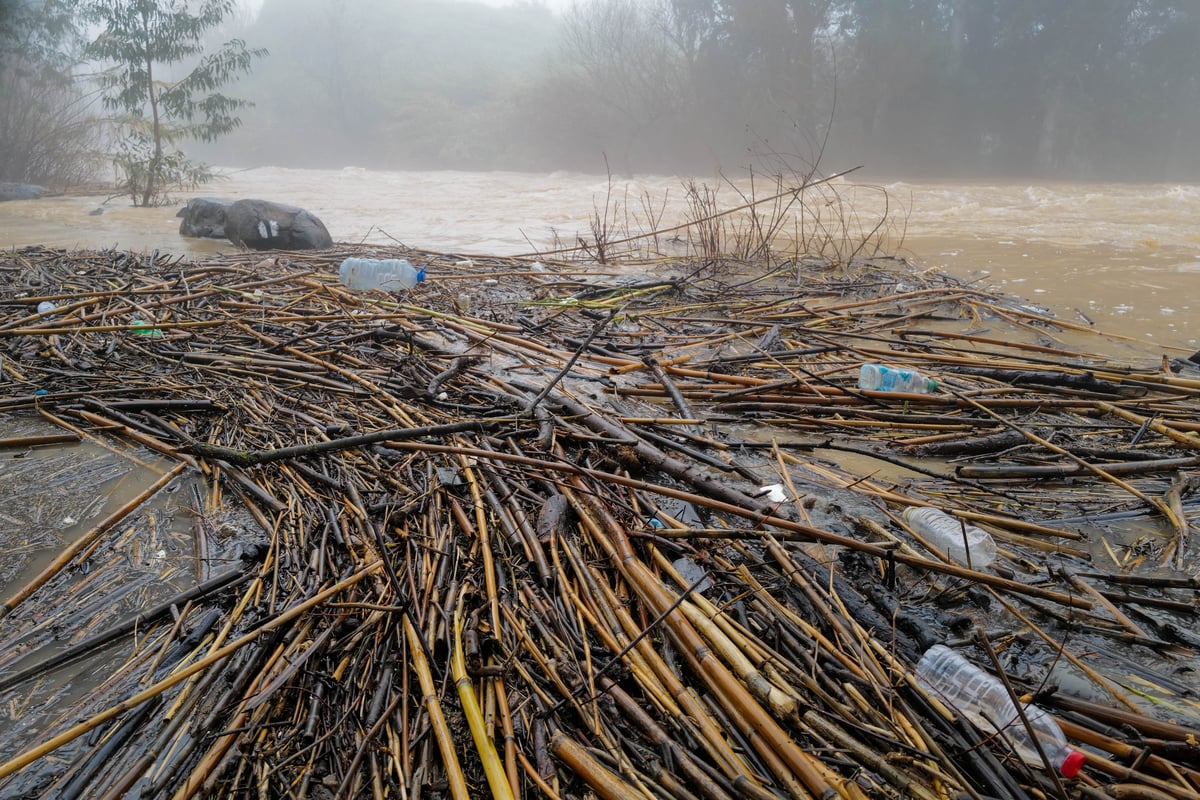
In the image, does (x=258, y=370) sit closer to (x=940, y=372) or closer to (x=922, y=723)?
(x=922, y=723)

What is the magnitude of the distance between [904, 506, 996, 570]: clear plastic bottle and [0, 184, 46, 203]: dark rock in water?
2018cm

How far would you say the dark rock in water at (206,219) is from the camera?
30.5ft

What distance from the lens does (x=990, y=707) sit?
58.1 inches

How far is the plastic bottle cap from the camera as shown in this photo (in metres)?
1.27

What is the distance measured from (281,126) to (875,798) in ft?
149

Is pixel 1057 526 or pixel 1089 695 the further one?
pixel 1057 526

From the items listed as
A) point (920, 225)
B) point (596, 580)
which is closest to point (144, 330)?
point (596, 580)

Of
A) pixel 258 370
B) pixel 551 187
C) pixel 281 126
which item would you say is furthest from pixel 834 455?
pixel 281 126

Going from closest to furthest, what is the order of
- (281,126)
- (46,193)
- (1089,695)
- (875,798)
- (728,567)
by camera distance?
1. (875,798)
2. (1089,695)
3. (728,567)
4. (46,193)
5. (281,126)

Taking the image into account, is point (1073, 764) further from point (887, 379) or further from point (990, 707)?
point (887, 379)

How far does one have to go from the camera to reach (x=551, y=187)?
21.7 metres

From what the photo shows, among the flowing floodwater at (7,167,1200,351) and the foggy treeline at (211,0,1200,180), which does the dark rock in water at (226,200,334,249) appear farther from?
the foggy treeline at (211,0,1200,180)

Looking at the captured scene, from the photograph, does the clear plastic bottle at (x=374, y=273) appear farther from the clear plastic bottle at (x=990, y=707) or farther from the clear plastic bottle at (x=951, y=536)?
the clear plastic bottle at (x=990, y=707)

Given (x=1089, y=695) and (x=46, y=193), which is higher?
(x=46, y=193)
